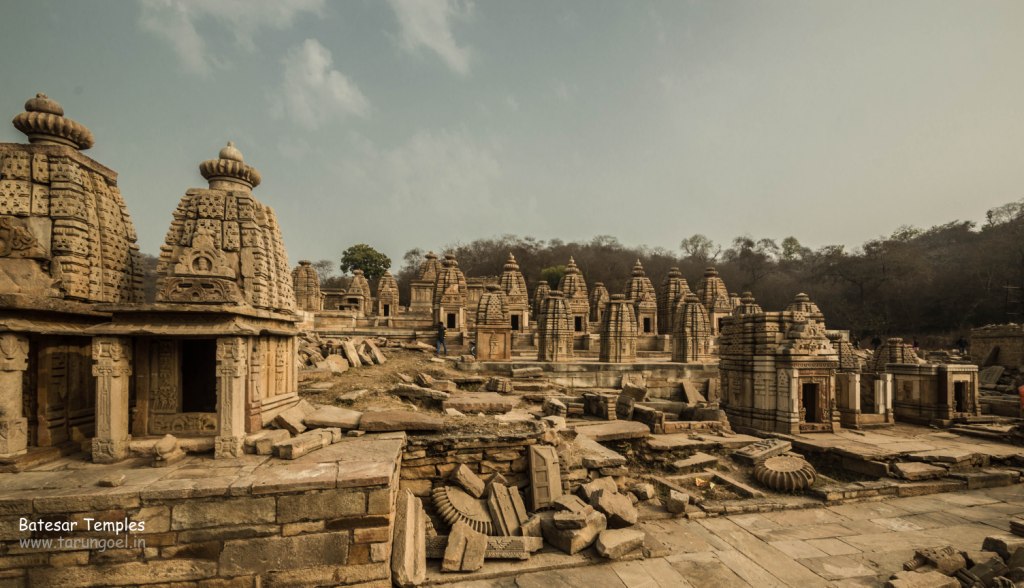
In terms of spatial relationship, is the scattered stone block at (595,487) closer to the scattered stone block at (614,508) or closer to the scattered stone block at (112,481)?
the scattered stone block at (614,508)

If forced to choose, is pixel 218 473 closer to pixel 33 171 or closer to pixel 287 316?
pixel 287 316

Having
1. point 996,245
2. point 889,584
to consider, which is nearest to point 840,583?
point 889,584

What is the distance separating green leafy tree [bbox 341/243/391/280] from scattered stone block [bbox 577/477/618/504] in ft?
142

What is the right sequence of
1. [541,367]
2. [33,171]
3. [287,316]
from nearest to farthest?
[33,171]
[287,316]
[541,367]

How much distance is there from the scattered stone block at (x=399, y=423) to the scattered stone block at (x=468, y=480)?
2.47 ft

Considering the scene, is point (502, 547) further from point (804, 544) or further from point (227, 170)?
point (227, 170)

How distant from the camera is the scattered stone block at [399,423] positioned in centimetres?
679

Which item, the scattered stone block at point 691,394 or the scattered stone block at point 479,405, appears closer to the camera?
the scattered stone block at point 479,405

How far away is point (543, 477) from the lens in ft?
21.1

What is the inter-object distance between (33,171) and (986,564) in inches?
498

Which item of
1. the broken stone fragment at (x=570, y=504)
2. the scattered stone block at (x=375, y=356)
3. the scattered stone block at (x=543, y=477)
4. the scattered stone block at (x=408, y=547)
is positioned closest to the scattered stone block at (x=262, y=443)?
the scattered stone block at (x=408, y=547)

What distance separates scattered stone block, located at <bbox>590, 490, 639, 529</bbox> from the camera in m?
5.84

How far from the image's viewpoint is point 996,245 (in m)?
37.1

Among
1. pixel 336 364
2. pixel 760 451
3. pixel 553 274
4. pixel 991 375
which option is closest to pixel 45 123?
pixel 336 364
